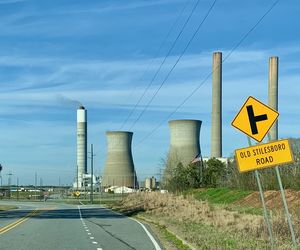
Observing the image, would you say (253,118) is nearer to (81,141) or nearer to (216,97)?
(216,97)

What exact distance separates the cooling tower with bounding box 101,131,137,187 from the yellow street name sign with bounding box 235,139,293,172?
97.4 meters

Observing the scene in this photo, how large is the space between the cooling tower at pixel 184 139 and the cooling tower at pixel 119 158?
1793cm

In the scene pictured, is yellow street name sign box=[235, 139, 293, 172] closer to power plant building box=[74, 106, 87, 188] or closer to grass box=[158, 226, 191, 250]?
grass box=[158, 226, 191, 250]

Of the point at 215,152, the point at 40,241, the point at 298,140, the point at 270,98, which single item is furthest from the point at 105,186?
the point at 40,241

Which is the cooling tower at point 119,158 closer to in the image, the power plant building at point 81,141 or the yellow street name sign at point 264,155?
the power plant building at point 81,141

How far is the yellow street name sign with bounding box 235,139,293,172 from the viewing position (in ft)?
40.0

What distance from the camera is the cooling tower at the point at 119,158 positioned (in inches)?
4387

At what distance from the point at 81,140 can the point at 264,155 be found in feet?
447

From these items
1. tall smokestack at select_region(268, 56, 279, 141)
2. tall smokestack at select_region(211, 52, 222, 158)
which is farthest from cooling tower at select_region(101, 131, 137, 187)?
tall smokestack at select_region(268, 56, 279, 141)

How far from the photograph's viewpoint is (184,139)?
295 ft

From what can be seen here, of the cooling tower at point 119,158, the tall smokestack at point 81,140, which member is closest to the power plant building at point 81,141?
the tall smokestack at point 81,140

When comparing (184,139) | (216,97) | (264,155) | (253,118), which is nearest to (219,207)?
(253,118)

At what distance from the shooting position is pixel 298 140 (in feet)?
181

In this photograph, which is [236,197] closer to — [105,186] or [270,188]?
[270,188]
